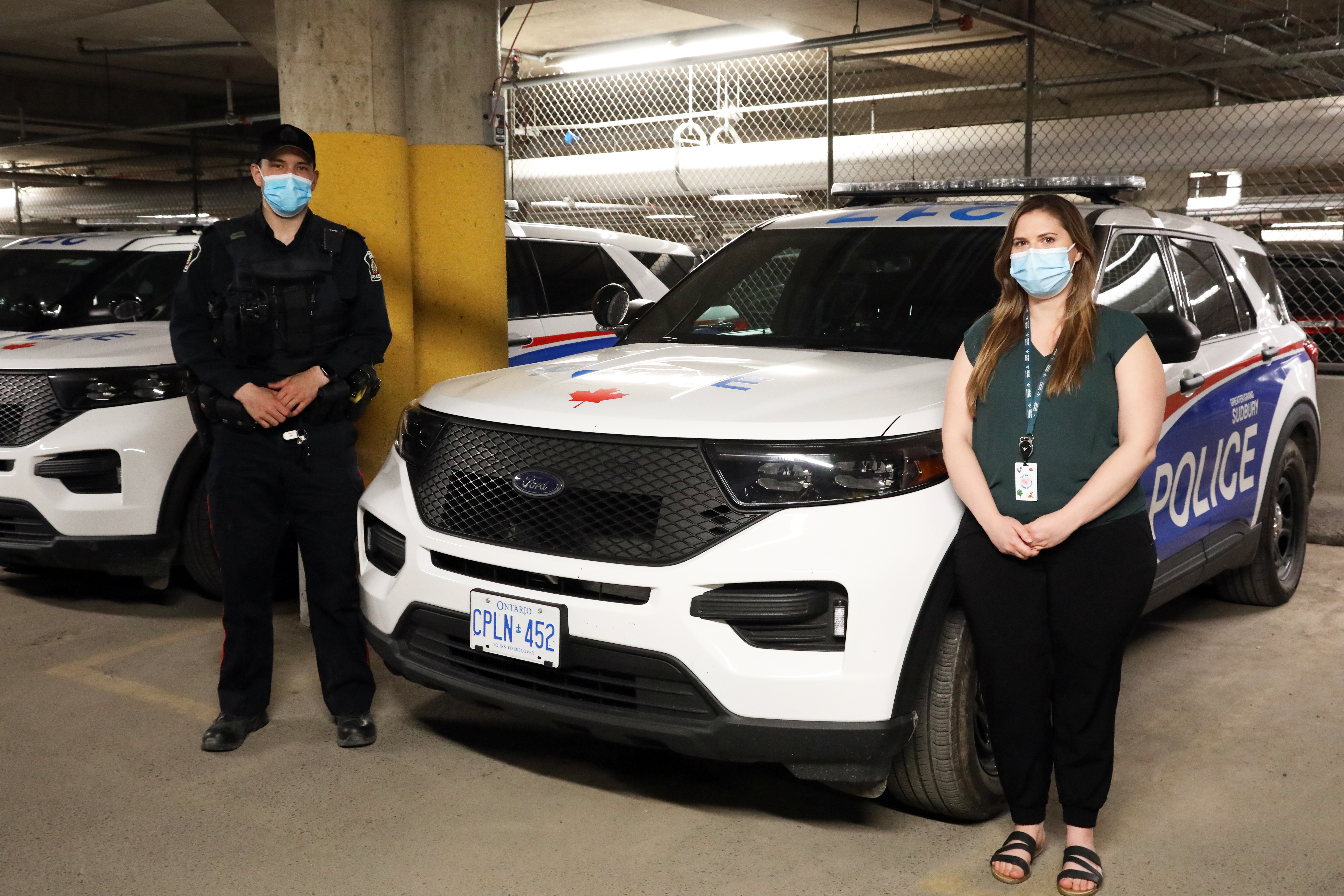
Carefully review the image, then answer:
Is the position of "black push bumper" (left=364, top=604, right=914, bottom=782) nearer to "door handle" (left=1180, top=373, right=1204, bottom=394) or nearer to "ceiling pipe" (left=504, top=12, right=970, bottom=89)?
"door handle" (left=1180, top=373, right=1204, bottom=394)

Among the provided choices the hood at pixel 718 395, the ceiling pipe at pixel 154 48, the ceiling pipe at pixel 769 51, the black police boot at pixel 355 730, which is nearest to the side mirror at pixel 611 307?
the hood at pixel 718 395

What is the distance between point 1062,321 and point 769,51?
547cm

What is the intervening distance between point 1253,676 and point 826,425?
263 cm

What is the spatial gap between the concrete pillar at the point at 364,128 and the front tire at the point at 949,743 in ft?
9.38

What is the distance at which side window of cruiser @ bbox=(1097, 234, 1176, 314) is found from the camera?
4051mm

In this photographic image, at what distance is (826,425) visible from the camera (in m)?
2.98

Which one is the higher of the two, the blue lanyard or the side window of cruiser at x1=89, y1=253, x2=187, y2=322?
the side window of cruiser at x1=89, y1=253, x2=187, y2=322

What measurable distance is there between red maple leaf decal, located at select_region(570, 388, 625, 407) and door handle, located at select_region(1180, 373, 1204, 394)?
6.21 ft

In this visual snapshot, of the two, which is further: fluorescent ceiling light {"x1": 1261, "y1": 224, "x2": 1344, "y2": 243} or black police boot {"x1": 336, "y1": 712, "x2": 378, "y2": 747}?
fluorescent ceiling light {"x1": 1261, "y1": 224, "x2": 1344, "y2": 243}

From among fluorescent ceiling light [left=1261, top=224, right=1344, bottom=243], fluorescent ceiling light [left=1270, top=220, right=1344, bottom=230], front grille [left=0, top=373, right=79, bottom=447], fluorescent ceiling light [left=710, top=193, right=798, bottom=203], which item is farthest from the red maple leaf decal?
fluorescent ceiling light [left=1261, top=224, right=1344, bottom=243]

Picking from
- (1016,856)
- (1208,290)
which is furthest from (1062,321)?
(1208,290)

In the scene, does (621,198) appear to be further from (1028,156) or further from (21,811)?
(21,811)

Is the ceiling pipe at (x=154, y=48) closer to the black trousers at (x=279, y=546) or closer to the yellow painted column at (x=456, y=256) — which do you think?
the yellow painted column at (x=456, y=256)

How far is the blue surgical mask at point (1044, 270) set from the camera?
2.90m
